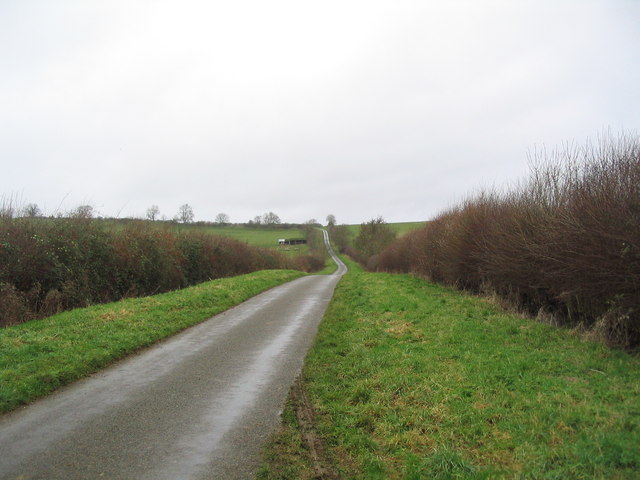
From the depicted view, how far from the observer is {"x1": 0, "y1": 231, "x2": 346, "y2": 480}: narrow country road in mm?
4191

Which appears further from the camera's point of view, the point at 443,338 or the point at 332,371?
the point at 443,338

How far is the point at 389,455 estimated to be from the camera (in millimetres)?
4473

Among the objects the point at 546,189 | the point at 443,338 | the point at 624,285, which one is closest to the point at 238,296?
the point at 443,338

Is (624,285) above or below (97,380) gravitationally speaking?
above

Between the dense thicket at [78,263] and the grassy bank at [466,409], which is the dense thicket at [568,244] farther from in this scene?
the dense thicket at [78,263]

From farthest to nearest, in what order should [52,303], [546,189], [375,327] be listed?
[52,303], [546,189], [375,327]

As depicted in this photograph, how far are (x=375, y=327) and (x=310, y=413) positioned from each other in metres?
5.55

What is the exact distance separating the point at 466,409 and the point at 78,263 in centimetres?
1477

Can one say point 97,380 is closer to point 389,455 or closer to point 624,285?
point 389,455

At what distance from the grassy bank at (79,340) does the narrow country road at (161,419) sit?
325 mm

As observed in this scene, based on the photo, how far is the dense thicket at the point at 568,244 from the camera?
302 inches

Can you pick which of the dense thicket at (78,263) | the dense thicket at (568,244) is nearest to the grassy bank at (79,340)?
the dense thicket at (78,263)

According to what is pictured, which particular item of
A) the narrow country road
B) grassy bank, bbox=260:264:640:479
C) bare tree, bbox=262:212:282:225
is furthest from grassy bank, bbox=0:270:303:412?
bare tree, bbox=262:212:282:225

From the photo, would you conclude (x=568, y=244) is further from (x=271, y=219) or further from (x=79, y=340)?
(x=271, y=219)
